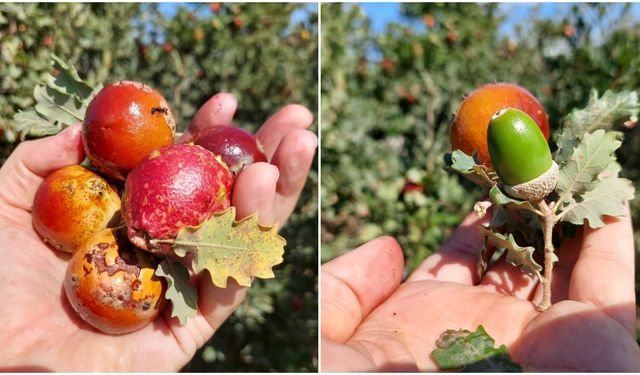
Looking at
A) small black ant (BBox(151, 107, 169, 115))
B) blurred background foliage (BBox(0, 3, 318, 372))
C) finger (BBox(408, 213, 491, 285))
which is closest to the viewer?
small black ant (BBox(151, 107, 169, 115))

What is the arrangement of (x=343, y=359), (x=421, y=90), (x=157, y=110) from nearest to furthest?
1. (x=343, y=359)
2. (x=157, y=110)
3. (x=421, y=90)

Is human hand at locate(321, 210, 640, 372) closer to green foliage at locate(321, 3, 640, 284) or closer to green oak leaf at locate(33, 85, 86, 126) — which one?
green foliage at locate(321, 3, 640, 284)

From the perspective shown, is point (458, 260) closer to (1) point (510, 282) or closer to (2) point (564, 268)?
(1) point (510, 282)

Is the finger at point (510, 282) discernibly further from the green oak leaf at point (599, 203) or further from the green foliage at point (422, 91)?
the green foliage at point (422, 91)

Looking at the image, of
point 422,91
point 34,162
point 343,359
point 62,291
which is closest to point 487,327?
point 343,359

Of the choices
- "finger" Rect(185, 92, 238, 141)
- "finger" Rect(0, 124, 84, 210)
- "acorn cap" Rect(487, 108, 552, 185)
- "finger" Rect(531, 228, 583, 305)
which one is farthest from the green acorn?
"finger" Rect(0, 124, 84, 210)

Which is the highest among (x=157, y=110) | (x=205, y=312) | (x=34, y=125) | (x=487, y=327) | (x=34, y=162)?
(x=157, y=110)

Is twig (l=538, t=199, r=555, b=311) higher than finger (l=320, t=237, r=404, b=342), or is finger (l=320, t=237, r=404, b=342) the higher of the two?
twig (l=538, t=199, r=555, b=311)
